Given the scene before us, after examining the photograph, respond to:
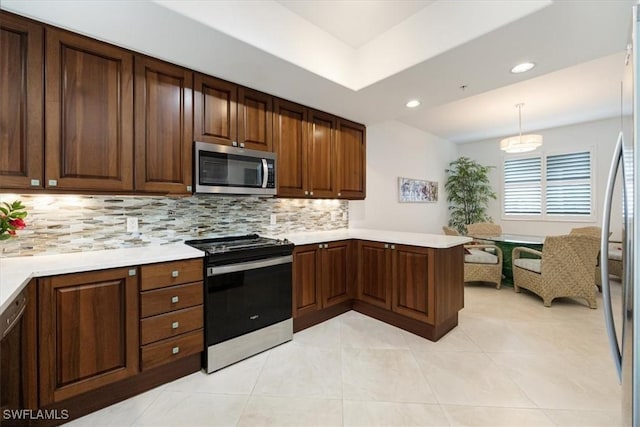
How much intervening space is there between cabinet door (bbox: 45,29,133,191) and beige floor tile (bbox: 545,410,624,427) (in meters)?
3.06

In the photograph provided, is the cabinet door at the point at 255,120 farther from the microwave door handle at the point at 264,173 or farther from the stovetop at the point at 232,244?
the stovetop at the point at 232,244

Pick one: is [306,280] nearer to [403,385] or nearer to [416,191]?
[403,385]

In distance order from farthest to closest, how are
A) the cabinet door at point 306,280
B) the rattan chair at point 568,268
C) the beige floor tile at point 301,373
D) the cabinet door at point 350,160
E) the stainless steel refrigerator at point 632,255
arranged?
the cabinet door at point 350,160 < the rattan chair at point 568,268 < the cabinet door at point 306,280 < the beige floor tile at point 301,373 < the stainless steel refrigerator at point 632,255

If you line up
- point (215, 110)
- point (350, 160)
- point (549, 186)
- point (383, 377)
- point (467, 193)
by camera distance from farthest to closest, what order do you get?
1. point (467, 193)
2. point (549, 186)
3. point (350, 160)
4. point (215, 110)
5. point (383, 377)

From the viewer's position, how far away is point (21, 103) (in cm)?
157

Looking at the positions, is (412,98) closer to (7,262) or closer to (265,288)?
(265,288)

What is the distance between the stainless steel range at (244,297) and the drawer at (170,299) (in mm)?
82

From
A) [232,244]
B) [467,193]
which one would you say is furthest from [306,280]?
[467,193]

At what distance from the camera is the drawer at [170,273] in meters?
1.77

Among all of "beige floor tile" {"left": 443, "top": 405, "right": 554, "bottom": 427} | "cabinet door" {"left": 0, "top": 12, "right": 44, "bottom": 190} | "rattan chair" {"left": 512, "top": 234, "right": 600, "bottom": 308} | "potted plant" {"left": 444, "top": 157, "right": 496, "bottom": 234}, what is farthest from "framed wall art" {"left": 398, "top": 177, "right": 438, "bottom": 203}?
"cabinet door" {"left": 0, "top": 12, "right": 44, "bottom": 190}

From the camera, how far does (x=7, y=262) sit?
5.39 ft

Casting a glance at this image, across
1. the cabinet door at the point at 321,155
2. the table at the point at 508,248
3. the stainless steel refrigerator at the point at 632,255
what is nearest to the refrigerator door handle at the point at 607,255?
the stainless steel refrigerator at the point at 632,255

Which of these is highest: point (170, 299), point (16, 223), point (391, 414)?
point (16, 223)

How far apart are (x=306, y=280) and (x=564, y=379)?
2.08m
